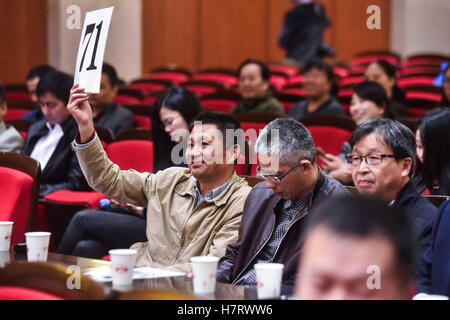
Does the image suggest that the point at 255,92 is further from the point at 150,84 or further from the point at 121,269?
the point at 121,269

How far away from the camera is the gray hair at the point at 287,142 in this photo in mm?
2400

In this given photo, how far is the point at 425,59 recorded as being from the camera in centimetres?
876

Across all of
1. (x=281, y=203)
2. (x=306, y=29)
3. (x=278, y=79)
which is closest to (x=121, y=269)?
(x=281, y=203)

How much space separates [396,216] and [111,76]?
168 inches

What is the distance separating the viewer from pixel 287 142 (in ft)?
7.90

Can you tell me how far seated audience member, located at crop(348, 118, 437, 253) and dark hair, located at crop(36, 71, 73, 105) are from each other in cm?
207

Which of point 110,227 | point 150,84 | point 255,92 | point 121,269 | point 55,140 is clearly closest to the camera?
point 121,269

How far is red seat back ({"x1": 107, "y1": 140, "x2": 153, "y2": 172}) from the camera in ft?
12.9

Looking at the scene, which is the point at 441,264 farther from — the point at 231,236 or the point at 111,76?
the point at 111,76

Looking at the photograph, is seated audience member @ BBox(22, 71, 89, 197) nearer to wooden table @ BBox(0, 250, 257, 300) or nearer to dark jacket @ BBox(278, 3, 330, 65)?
wooden table @ BBox(0, 250, 257, 300)

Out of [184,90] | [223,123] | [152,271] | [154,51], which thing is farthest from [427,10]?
[152,271]

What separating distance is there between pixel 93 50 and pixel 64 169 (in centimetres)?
150

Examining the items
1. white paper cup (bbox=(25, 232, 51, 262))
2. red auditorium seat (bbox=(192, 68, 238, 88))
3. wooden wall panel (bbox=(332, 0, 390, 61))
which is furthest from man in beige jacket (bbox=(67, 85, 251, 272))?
wooden wall panel (bbox=(332, 0, 390, 61))

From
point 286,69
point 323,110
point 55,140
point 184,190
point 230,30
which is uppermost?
point 230,30
